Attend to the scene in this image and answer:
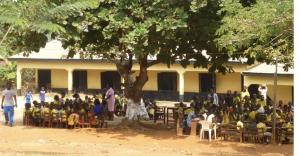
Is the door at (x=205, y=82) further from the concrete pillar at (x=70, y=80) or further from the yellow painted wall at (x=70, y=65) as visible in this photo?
the concrete pillar at (x=70, y=80)

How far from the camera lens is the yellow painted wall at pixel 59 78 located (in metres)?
39.7

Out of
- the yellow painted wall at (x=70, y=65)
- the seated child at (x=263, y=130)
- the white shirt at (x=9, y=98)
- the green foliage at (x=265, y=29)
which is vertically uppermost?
the yellow painted wall at (x=70, y=65)

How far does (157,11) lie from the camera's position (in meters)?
15.7

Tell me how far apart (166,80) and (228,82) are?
481 centimetres

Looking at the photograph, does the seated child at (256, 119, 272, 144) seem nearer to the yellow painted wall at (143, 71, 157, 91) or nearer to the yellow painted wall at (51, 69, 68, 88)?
the yellow painted wall at (143, 71, 157, 91)

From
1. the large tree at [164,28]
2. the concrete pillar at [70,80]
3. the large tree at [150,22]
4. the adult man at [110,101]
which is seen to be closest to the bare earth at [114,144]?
the large tree at [164,28]

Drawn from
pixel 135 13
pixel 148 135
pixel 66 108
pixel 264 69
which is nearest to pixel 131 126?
pixel 148 135

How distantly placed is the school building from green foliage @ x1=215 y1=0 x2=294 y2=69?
16307 millimetres

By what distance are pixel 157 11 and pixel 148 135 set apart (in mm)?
5029

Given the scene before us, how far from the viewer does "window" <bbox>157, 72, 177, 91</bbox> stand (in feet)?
117

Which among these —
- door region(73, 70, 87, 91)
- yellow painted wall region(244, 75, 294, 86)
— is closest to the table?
yellow painted wall region(244, 75, 294, 86)

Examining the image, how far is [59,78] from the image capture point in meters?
39.8

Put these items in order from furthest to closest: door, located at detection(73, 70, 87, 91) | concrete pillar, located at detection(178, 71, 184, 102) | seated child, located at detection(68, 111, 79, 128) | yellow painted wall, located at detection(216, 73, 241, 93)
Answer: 1. door, located at detection(73, 70, 87, 91)
2. yellow painted wall, located at detection(216, 73, 241, 93)
3. concrete pillar, located at detection(178, 71, 184, 102)
4. seated child, located at detection(68, 111, 79, 128)

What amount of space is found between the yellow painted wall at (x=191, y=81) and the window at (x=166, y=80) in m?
0.96
